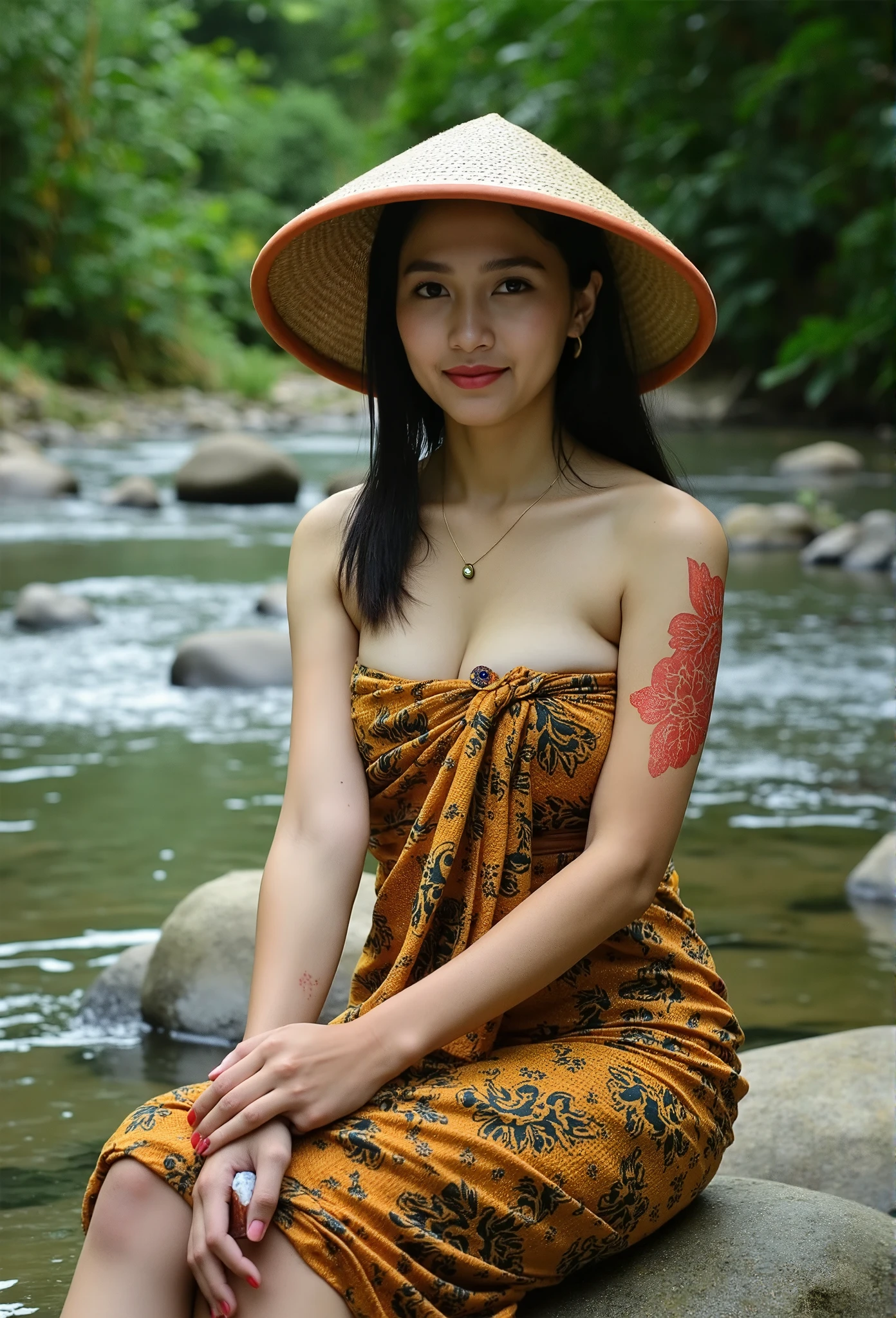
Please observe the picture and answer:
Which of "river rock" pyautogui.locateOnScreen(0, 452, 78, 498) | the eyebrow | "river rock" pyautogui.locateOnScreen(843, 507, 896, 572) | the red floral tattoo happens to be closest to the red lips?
the eyebrow

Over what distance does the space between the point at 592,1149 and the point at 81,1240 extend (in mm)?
948

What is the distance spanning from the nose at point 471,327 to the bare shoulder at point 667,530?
10.3 inches

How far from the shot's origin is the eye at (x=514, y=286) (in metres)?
2.01

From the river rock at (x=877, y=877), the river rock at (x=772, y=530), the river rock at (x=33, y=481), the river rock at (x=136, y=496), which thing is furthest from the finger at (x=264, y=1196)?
the river rock at (x=33, y=481)

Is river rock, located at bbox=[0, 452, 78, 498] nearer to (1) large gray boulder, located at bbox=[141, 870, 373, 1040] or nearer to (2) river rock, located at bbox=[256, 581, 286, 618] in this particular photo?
(2) river rock, located at bbox=[256, 581, 286, 618]

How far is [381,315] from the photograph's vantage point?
2189 mm

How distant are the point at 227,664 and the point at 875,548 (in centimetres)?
451

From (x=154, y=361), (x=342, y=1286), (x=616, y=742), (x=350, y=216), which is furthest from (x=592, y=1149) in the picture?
(x=154, y=361)

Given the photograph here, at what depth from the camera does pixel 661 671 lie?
1.94m

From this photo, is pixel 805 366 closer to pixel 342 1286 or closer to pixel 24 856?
pixel 24 856

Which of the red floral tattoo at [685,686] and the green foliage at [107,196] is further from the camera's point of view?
the green foliage at [107,196]

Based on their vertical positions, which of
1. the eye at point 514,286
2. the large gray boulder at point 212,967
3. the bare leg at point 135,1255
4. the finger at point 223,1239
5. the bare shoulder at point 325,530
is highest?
the eye at point 514,286

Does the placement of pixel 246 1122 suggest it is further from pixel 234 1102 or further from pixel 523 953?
pixel 523 953

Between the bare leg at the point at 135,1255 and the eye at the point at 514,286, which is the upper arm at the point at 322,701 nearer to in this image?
the eye at the point at 514,286
